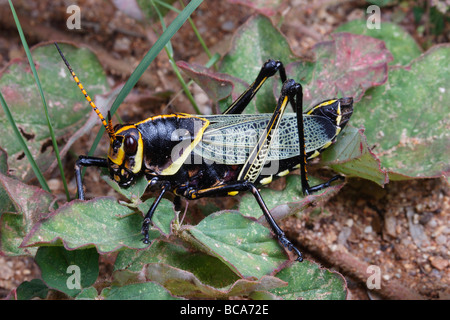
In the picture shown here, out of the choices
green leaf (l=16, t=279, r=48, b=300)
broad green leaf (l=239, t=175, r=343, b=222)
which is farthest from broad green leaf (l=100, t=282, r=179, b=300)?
broad green leaf (l=239, t=175, r=343, b=222)

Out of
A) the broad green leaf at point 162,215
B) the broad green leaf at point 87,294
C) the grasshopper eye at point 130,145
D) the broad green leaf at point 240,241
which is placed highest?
the grasshopper eye at point 130,145

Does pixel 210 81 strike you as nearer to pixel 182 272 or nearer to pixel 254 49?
pixel 254 49

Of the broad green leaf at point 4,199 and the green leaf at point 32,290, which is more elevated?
the broad green leaf at point 4,199

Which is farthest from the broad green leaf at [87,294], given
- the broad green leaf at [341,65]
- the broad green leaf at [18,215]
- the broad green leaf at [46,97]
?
the broad green leaf at [341,65]

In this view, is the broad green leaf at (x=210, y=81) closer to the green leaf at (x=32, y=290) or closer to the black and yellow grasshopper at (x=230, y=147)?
the black and yellow grasshopper at (x=230, y=147)
